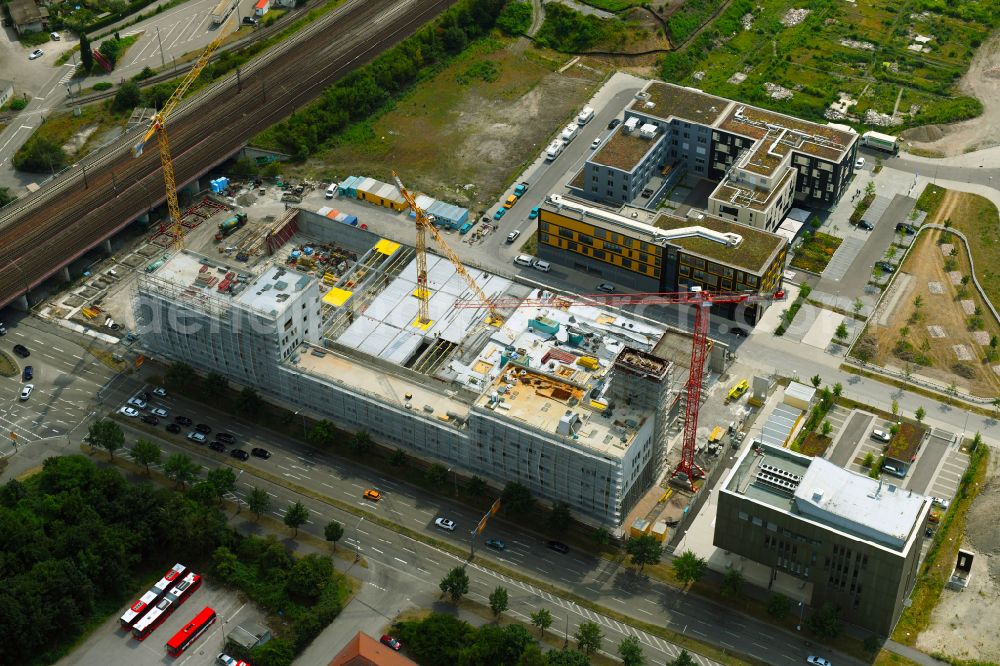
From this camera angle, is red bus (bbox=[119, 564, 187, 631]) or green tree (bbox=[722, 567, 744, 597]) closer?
red bus (bbox=[119, 564, 187, 631])

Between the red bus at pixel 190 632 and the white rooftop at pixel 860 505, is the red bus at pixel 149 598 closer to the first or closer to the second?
the red bus at pixel 190 632

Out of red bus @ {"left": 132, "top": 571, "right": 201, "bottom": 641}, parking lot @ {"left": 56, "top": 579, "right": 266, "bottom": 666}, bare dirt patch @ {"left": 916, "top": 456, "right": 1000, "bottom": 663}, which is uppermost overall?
red bus @ {"left": 132, "top": 571, "right": 201, "bottom": 641}

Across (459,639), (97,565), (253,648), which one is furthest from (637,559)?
(97,565)

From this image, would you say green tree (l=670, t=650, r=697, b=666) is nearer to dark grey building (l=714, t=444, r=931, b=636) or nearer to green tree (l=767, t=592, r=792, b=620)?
green tree (l=767, t=592, r=792, b=620)

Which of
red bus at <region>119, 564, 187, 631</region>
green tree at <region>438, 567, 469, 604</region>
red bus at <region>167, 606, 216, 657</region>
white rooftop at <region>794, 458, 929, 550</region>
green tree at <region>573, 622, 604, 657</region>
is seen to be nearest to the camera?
white rooftop at <region>794, 458, 929, 550</region>

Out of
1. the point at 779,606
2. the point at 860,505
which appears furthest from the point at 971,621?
the point at 779,606

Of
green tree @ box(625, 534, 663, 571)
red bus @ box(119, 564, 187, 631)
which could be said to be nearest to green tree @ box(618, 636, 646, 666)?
green tree @ box(625, 534, 663, 571)

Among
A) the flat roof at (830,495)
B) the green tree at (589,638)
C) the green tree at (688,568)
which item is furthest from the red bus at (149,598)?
the flat roof at (830,495)
